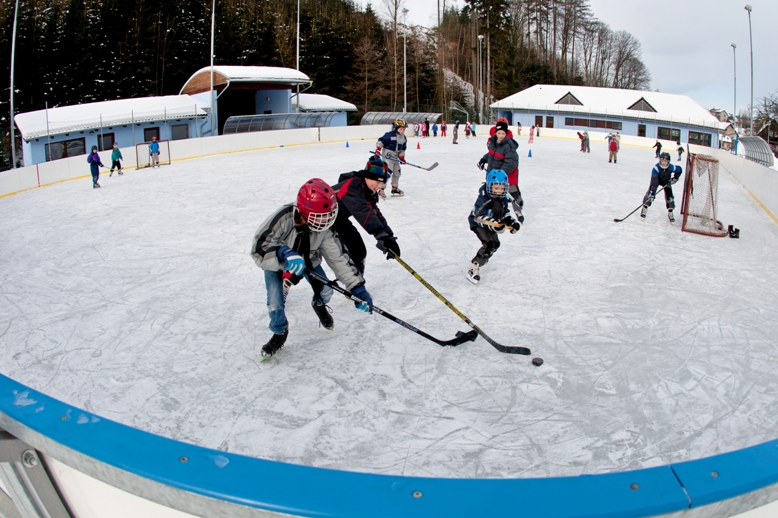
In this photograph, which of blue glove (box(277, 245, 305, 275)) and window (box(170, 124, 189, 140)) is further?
window (box(170, 124, 189, 140))

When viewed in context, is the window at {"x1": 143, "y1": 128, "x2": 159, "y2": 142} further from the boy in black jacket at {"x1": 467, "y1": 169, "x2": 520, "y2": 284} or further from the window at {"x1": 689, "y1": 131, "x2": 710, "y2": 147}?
the window at {"x1": 689, "y1": 131, "x2": 710, "y2": 147}

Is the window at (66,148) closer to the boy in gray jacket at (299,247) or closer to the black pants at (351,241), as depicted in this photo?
the black pants at (351,241)

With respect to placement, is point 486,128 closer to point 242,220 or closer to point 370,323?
point 242,220

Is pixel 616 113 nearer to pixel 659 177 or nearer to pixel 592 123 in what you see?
pixel 592 123

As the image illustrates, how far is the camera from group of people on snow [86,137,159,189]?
42.1 feet

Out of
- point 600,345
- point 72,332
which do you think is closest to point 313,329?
point 72,332

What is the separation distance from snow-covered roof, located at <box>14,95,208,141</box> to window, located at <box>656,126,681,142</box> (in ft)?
97.9

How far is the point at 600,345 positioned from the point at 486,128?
2857 centimetres

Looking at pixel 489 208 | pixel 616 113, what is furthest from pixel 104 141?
pixel 616 113

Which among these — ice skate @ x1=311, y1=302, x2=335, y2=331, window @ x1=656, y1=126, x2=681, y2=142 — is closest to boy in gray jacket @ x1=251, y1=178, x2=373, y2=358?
ice skate @ x1=311, y1=302, x2=335, y2=331

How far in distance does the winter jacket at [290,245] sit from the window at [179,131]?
2469 centimetres

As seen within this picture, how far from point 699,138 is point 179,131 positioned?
108 ft

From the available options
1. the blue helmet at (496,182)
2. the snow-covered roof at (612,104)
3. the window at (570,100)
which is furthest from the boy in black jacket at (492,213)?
the window at (570,100)

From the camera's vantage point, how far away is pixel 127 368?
13.4ft
